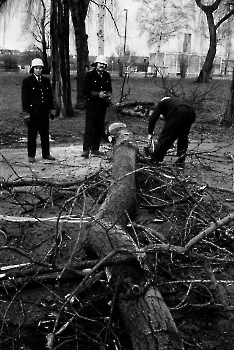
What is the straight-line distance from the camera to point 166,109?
A: 6211mm

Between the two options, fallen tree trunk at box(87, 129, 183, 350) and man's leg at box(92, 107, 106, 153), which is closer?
fallen tree trunk at box(87, 129, 183, 350)

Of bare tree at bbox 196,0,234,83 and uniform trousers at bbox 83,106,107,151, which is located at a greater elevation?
bare tree at bbox 196,0,234,83

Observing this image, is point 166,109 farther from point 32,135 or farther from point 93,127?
point 32,135

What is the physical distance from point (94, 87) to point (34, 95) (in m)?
0.95

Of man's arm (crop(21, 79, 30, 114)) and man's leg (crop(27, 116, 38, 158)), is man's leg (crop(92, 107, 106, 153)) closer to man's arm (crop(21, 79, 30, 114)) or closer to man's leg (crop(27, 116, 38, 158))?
man's leg (crop(27, 116, 38, 158))

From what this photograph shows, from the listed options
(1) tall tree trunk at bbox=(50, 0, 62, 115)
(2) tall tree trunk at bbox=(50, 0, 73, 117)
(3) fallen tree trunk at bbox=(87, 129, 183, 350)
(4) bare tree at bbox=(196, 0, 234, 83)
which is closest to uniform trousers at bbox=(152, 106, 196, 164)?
(3) fallen tree trunk at bbox=(87, 129, 183, 350)

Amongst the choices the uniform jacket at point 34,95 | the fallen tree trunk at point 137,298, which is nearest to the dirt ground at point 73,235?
the fallen tree trunk at point 137,298

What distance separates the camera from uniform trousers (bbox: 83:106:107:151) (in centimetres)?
720

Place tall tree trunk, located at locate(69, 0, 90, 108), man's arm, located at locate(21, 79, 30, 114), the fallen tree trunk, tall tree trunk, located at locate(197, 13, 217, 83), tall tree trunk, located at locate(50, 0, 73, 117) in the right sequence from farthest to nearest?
tall tree trunk, located at locate(197, 13, 217, 83)
tall tree trunk, located at locate(69, 0, 90, 108)
tall tree trunk, located at locate(50, 0, 73, 117)
man's arm, located at locate(21, 79, 30, 114)
the fallen tree trunk

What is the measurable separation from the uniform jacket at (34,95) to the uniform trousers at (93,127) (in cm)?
71

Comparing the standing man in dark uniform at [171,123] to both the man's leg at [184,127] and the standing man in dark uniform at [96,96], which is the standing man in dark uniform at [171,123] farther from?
the standing man in dark uniform at [96,96]

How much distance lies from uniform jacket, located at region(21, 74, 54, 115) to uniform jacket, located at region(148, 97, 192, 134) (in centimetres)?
173

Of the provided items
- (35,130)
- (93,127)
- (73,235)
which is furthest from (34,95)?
(73,235)

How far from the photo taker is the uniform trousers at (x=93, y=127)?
7195 millimetres
